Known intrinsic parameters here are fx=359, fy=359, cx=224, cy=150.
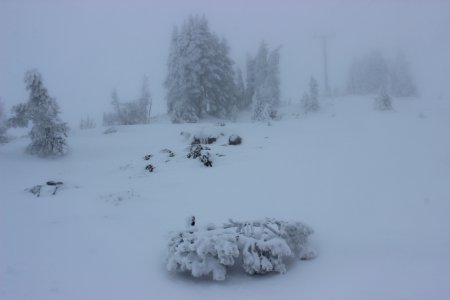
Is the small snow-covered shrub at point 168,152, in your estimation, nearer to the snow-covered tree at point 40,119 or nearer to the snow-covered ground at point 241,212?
the snow-covered ground at point 241,212

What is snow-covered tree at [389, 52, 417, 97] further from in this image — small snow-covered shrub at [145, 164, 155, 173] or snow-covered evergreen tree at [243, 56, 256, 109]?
small snow-covered shrub at [145, 164, 155, 173]

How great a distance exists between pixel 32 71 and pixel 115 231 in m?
13.9

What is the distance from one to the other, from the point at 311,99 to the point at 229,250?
120 ft

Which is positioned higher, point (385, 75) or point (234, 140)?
point (385, 75)

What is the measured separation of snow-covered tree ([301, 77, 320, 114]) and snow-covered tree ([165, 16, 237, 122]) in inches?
325

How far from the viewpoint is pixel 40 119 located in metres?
18.6

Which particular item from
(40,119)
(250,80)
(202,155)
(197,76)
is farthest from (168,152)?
(250,80)

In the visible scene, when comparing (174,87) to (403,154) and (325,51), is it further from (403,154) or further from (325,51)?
(325,51)

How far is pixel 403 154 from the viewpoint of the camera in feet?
48.2

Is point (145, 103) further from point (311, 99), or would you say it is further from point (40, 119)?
point (40, 119)

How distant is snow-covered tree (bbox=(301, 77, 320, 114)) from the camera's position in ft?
A: 134

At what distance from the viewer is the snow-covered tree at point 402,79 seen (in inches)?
2359

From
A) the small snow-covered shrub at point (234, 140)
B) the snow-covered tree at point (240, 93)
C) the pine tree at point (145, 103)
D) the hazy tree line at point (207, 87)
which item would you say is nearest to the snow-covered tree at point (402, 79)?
the hazy tree line at point (207, 87)

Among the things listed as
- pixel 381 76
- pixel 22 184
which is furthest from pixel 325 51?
pixel 22 184
